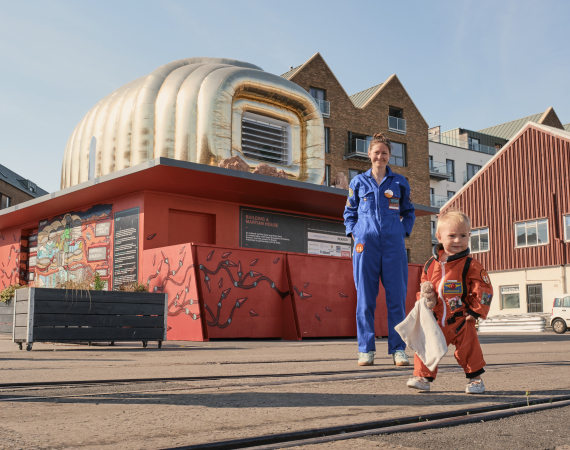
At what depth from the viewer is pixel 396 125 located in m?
43.5

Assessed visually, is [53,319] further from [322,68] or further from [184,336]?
[322,68]

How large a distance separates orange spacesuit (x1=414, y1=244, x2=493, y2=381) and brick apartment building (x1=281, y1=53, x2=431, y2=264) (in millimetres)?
34313

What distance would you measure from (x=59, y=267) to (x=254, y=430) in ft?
51.8

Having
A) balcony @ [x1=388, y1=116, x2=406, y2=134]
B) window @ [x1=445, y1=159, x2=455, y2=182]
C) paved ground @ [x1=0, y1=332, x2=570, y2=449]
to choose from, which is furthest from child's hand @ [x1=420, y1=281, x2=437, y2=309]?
window @ [x1=445, y1=159, x2=455, y2=182]

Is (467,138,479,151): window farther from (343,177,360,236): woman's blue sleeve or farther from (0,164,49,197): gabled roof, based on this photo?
(343,177,360,236): woman's blue sleeve

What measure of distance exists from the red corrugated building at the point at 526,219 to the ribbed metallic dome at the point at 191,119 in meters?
18.3

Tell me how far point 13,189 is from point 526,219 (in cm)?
4932

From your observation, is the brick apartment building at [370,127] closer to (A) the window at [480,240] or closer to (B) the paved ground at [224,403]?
(A) the window at [480,240]

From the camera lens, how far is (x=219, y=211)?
15070mm

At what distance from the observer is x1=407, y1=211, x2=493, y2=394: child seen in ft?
11.4

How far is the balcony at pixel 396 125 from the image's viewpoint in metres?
43.2

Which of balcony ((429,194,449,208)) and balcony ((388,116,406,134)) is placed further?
balcony ((429,194,449,208))

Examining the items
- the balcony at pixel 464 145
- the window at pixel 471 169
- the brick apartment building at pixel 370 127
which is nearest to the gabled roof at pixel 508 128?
the balcony at pixel 464 145

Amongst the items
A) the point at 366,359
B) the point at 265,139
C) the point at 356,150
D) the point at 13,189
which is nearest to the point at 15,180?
the point at 13,189
